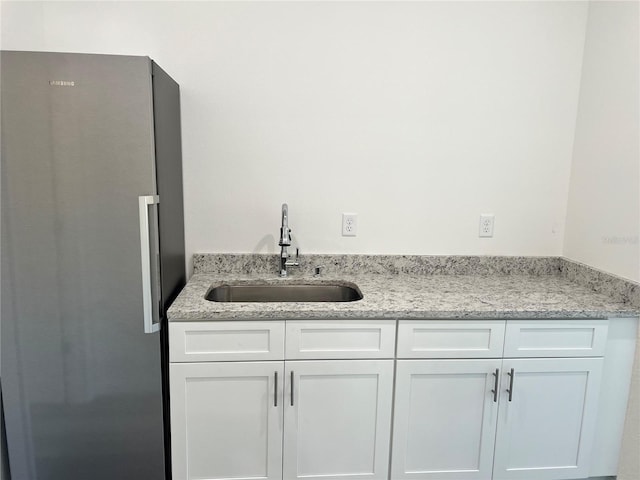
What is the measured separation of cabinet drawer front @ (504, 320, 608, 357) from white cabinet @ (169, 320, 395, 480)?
494 mm

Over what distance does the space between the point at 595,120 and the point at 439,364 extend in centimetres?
137

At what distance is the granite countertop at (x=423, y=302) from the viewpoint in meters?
1.57

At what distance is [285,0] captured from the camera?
1.96 metres

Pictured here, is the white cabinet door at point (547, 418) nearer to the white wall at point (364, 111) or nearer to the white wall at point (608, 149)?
the white wall at point (608, 149)

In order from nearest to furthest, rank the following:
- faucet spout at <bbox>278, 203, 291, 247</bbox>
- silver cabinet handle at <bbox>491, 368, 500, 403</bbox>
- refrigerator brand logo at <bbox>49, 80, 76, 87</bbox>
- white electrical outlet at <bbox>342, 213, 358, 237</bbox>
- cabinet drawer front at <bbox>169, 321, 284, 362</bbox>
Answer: refrigerator brand logo at <bbox>49, 80, 76, 87</bbox>
cabinet drawer front at <bbox>169, 321, 284, 362</bbox>
silver cabinet handle at <bbox>491, 368, 500, 403</bbox>
faucet spout at <bbox>278, 203, 291, 247</bbox>
white electrical outlet at <bbox>342, 213, 358, 237</bbox>

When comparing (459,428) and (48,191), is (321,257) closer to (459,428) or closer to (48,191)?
(459,428)

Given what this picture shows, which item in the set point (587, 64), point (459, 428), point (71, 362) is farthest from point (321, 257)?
point (587, 64)

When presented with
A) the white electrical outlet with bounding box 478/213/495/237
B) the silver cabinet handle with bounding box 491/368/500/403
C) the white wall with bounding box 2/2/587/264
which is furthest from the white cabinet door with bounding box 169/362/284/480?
the white electrical outlet with bounding box 478/213/495/237

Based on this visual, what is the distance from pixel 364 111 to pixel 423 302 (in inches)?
37.9

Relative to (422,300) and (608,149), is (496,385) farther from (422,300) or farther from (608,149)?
(608,149)

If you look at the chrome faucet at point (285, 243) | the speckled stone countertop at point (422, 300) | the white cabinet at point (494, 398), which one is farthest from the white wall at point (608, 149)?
the chrome faucet at point (285, 243)

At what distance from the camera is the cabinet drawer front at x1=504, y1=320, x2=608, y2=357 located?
1.65 m

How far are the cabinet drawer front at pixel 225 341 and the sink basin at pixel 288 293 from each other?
0.41 meters

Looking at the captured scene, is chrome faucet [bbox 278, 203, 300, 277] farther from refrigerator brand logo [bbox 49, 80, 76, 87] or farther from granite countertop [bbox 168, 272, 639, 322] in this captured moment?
refrigerator brand logo [bbox 49, 80, 76, 87]
